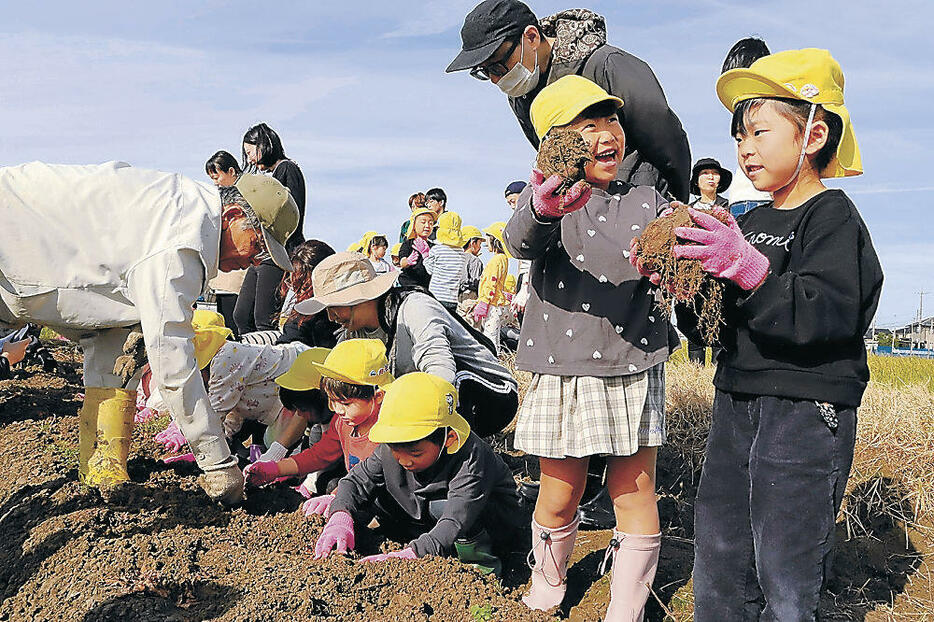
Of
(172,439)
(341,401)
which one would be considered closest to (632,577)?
(341,401)

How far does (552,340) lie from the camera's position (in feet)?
8.38

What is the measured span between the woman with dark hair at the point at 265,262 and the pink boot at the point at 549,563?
2710 mm

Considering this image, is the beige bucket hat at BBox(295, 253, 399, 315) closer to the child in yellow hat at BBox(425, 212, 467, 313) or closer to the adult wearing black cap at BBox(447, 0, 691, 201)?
the adult wearing black cap at BBox(447, 0, 691, 201)

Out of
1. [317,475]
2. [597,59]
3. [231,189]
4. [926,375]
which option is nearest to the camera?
[597,59]

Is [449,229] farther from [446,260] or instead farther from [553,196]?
[553,196]

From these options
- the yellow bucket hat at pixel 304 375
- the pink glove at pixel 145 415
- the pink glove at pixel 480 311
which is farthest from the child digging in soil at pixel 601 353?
the pink glove at pixel 480 311

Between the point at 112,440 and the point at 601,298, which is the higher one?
the point at 601,298

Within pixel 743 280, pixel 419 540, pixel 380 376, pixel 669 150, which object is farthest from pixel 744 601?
pixel 380 376

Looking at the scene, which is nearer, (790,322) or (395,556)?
(790,322)

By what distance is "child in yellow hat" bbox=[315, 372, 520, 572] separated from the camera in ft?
9.86

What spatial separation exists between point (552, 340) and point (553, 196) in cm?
56

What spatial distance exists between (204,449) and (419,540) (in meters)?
0.86

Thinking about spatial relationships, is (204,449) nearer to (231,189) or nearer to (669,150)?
(231,189)

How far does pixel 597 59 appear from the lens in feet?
9.60
